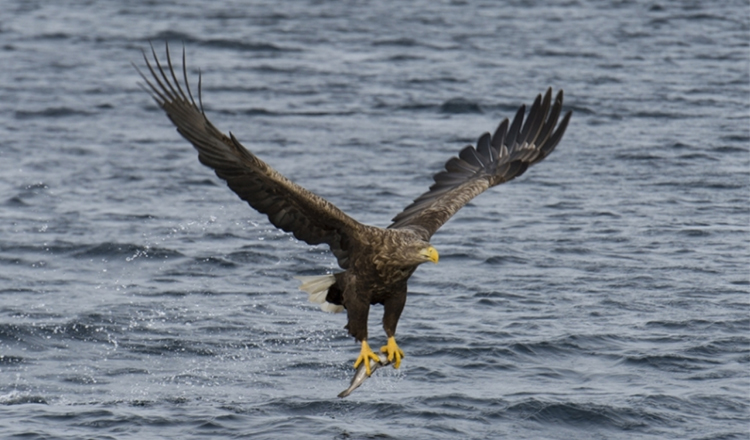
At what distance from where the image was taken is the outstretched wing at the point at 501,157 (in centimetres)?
864

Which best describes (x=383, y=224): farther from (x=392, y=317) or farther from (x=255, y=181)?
(x=255, y=181)

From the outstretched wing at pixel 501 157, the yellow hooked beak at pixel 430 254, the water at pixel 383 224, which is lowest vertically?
the water at pixel 383 224

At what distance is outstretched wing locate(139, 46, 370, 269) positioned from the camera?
270 inches

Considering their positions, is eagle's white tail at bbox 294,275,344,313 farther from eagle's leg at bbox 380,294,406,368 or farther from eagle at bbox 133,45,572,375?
eagle's leg at bbox 380,294,406,368

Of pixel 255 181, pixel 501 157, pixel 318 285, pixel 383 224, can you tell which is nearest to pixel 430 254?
pixel 255 181

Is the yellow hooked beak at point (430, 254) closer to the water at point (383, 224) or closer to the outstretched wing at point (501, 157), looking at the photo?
the water at point (383, 224)

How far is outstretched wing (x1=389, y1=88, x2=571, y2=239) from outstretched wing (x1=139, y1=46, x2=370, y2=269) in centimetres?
106

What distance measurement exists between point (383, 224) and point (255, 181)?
5216 mm

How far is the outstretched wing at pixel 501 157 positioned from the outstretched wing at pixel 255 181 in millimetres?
1063

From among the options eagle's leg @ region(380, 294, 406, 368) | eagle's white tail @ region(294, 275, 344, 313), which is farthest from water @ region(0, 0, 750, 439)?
eagle's white tail @ region(294, 275, 344, 313)

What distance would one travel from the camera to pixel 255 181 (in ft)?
23.2

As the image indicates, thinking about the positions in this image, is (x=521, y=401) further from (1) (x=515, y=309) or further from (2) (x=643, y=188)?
(2) (x=643, y=188)

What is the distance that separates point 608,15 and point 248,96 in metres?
8.78

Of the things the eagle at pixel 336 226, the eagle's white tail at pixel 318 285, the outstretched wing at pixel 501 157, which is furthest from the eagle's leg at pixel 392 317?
the outstretched wing at pixel 501 157
